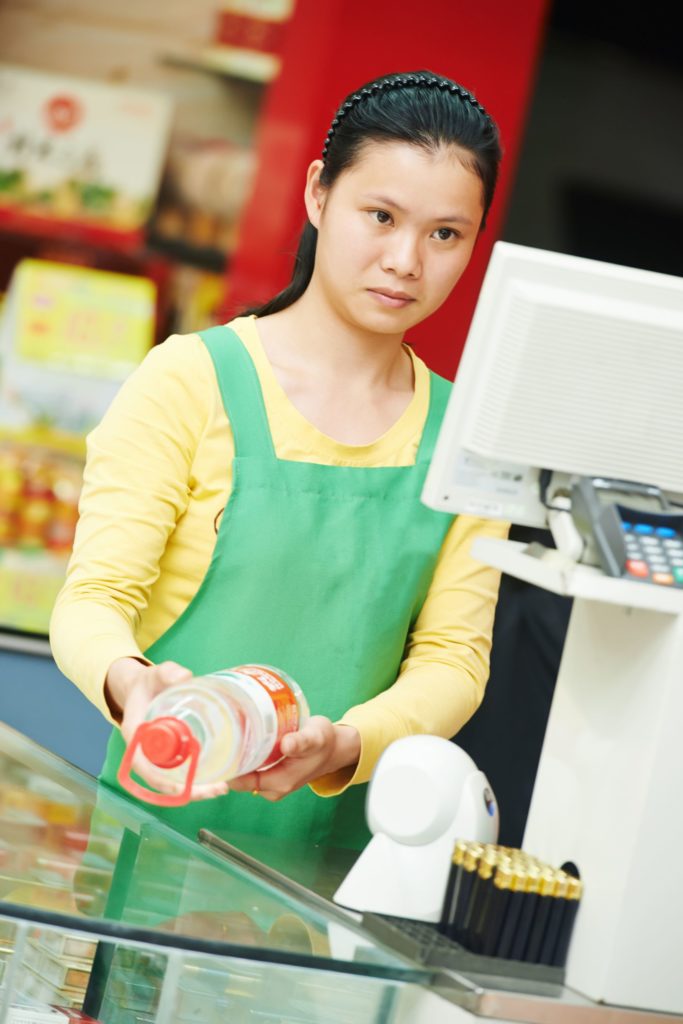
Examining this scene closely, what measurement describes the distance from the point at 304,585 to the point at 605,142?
10.2 ft

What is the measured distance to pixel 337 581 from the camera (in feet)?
6.05

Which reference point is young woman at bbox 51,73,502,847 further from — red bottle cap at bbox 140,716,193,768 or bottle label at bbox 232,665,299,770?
red bottle cap at bbox 140,716,193,768

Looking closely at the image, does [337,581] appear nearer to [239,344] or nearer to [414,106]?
[239,344]

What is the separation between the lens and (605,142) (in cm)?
453

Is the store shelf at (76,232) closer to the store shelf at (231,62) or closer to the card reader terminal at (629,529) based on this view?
the store shelf at (231,62)

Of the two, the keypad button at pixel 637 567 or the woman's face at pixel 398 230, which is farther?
the woman's face at pixel 398 230

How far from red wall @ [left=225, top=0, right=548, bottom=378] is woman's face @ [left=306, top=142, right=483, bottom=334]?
244 centimetres

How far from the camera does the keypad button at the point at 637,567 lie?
1.38 meters

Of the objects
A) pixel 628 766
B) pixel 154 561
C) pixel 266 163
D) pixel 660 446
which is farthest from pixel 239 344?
pixel 266 163

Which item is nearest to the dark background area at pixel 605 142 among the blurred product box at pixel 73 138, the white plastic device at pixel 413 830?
the blurred product box at pixel 73 138

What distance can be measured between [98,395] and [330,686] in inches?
109

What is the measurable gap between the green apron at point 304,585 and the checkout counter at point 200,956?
13.7 inches

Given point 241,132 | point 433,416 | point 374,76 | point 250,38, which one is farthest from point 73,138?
point 433,416

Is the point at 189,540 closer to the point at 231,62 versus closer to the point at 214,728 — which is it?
the point at 214,728
